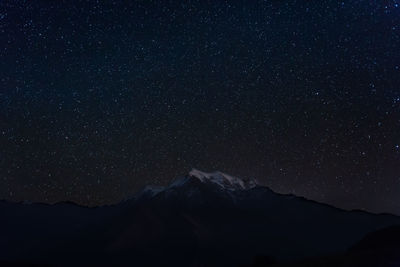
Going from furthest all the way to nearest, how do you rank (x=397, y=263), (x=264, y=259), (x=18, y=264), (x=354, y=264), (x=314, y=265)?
(x=18, y=264)
(x=264, y=259)
(x=314, y=265)
(x=354, y=264)
(x=397, y=263)

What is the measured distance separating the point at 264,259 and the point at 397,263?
29.6m

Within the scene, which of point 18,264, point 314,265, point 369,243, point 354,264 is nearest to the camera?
point 354,264

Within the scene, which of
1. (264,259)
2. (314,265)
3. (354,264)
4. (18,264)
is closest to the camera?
(354,264)

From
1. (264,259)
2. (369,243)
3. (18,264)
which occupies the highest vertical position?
(369,243)

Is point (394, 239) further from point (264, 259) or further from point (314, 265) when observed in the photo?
point (314, 265)

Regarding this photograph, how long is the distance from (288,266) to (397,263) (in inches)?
345

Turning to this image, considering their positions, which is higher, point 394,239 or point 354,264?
point 394,239

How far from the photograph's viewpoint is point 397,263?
22.7 metres

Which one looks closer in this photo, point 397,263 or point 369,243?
point 397,263

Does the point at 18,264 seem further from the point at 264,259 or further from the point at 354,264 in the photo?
the point at 354,264

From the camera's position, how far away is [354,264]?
24.8 metres

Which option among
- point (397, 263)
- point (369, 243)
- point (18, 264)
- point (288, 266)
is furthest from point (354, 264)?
point (18, 264)

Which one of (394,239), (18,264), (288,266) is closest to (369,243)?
(394,239)

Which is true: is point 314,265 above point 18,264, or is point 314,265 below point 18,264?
above
